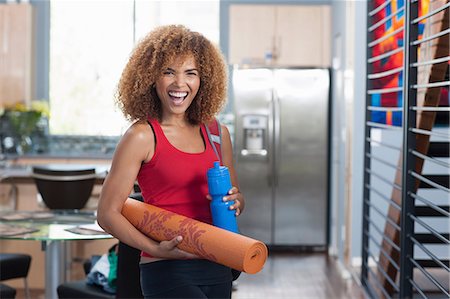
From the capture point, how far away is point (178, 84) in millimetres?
2289

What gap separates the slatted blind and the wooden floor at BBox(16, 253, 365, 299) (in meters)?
0.45

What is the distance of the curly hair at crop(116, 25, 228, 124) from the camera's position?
2.32 meters

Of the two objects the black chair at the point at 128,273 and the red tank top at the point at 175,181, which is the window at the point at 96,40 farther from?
the red tank top at the point at 175,181

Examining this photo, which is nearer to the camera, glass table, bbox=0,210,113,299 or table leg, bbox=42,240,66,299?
glass table, bbox=0,210,113,299

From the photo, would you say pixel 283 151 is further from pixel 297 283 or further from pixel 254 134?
pixel 297 283

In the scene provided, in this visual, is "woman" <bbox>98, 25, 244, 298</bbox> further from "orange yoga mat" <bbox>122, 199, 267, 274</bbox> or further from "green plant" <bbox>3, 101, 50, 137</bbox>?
"green plant" <bbox>3, 101, 50, 137</bbox>

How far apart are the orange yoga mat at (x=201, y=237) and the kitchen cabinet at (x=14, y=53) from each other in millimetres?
6232

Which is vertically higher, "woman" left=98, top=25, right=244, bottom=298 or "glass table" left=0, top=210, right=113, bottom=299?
"woman" left=98, top=25, right=244, bottom=298

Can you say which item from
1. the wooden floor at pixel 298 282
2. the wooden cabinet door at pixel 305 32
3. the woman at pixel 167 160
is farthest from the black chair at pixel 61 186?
the wooden cabinet door at pixel 305 32

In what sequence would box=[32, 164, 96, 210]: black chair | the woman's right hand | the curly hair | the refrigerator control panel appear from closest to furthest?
the woman's right hand
the curly hair
box=[32, 164, 96, 210]: black chair
the refrigerator control panel

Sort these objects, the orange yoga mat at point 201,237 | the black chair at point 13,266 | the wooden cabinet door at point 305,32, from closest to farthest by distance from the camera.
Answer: the orange yoga mat at point 201,237 → the black chair at point 13,266 → the wooden cabinet door at point 305,32

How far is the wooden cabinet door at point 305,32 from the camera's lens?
26.2 feet

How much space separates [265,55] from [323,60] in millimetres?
571

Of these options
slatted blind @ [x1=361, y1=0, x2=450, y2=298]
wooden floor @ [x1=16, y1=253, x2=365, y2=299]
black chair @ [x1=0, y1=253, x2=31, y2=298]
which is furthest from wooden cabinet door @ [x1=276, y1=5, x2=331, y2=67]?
black chair @ [x1=0, y1=253, x2=31, y2=298]
